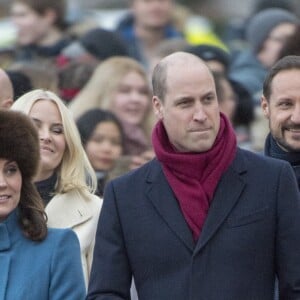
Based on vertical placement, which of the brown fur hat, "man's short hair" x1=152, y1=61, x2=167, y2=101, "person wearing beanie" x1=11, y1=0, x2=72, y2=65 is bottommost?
"person wearing beanie" x1=11, y1=0, x2=72, y2=65

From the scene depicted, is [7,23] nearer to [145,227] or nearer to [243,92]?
[243,92]

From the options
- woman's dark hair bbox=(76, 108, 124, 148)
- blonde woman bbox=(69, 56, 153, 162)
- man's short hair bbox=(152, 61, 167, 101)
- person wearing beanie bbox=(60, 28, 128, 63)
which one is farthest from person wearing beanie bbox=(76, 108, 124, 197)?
man's short hair bbox=(152, 61, 167, 101)

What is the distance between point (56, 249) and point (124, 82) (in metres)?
4.80

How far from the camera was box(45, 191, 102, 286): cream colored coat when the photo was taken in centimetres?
911

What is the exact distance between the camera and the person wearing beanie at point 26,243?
812 centimetres

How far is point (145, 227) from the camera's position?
8.13 metres

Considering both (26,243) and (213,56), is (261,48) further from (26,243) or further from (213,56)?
(26,243)

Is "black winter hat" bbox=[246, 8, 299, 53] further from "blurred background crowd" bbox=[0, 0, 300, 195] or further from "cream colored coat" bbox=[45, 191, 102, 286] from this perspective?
"cream colored coat" bbox=[45, 191, 102, 286]

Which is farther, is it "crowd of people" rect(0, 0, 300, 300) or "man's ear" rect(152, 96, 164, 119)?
"man's ear" rect(152, 96, 164, 119)

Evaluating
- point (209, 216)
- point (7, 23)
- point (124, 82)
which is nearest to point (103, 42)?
point (124, 82)

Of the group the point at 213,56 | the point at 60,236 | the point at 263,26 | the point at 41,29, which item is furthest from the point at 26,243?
the point at 41,29

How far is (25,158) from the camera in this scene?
8289 mm

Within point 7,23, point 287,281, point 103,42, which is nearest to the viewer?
point 287,281

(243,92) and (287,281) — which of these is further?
(243,92)
